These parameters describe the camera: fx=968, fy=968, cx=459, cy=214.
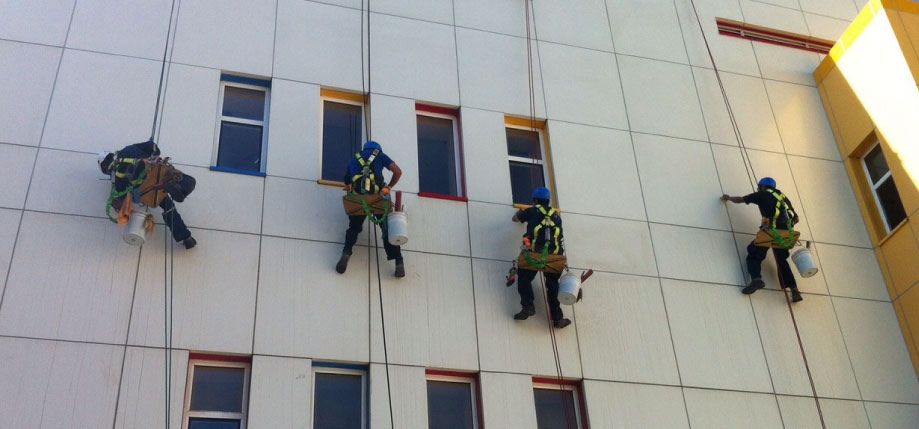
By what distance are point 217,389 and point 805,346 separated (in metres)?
7.15

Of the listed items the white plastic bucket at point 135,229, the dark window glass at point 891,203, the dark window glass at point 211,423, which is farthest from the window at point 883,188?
the white plastic bucket at point 135,229

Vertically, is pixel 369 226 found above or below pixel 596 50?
below

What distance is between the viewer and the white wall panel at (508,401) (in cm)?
1037

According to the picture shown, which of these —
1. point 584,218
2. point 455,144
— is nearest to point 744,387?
point 584,218

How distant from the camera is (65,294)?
981 centimetres

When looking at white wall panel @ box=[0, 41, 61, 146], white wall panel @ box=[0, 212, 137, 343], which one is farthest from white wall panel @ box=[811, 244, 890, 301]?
white wall panel @ box=[0, 41, 61, 146]

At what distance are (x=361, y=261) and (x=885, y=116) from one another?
25.6 ft

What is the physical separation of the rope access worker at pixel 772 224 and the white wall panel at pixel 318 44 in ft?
18.0

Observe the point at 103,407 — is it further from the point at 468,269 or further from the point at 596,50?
the point at 596,50

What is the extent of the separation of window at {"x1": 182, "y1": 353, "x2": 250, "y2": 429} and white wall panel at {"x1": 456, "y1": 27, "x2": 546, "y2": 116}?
4921 mm

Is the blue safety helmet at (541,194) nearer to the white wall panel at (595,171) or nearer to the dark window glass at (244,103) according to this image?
the white wall panel at (595,171)

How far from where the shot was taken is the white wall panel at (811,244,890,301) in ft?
42.4

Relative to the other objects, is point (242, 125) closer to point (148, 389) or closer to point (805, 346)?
point (148, 389)

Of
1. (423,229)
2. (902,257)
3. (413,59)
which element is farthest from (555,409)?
(902,257)
